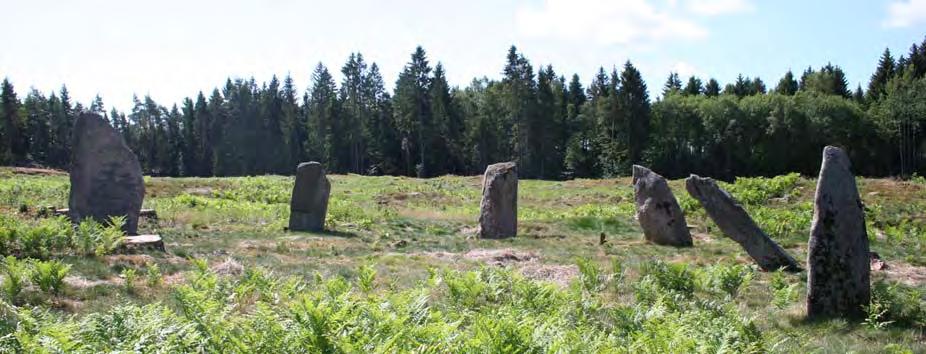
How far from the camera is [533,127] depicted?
78500 millimetres

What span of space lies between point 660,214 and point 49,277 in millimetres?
15286

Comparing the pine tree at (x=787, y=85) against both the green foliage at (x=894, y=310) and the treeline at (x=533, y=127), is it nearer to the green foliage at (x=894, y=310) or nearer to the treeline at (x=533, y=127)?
the treeline at (x=533, y=127)

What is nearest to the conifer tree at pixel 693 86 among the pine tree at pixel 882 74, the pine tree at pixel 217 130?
the pine tree at pixel 882 74

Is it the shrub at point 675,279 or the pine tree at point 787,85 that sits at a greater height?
the pine tree at point 787,85

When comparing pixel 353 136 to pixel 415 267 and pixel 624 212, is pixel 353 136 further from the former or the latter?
pixel 415 267

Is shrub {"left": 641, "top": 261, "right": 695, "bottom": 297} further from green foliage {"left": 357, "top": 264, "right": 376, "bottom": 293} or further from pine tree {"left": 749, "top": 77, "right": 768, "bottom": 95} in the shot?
pine tree {"left": 749, "top": 77, "right": 768, "bottom": 95}

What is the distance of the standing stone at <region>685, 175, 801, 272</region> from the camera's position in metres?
14.5

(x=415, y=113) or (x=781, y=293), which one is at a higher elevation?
(x=415, y=113)

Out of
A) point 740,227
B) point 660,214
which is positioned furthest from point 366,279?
point 660,214

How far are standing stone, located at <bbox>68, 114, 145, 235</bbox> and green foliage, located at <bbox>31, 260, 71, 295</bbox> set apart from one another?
8068 mm

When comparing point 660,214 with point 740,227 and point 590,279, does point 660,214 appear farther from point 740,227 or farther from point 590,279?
point 590,279

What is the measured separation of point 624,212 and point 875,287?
1950 centimetres

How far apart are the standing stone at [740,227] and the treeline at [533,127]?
193 ft

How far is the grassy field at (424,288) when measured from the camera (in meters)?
6.02
